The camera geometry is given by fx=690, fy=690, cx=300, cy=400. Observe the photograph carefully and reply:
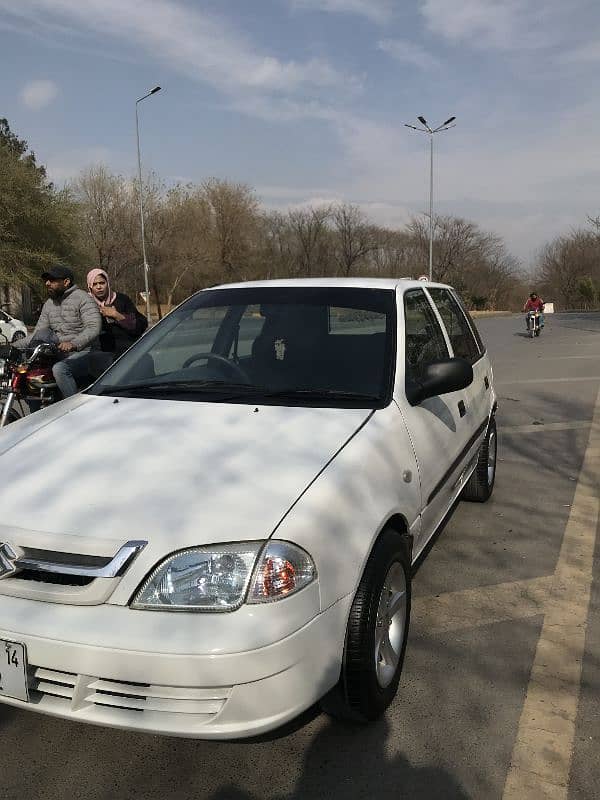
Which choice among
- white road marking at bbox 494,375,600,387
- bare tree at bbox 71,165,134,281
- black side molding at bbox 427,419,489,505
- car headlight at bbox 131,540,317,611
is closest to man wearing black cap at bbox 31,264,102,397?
black side molding at bbox 427,419,489,505

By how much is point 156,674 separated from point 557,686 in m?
1.77

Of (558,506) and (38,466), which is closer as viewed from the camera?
(38,466)

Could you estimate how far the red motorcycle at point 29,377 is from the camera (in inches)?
219

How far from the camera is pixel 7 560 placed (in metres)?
2.20

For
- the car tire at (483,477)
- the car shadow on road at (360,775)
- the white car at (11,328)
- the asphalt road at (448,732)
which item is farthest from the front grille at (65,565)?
the white car at (11,328)

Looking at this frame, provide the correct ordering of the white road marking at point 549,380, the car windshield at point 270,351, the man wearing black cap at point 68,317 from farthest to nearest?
the white road marking at point 549,380 → the man wearing black cap at point 68,317 → the car windshield at point 270,351

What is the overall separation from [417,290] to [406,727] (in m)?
2.40

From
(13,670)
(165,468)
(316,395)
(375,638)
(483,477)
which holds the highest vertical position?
(316,395)

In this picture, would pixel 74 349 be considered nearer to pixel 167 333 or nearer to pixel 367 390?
pixel 167 333

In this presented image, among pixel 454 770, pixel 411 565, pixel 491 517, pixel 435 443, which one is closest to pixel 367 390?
pixel 435 443

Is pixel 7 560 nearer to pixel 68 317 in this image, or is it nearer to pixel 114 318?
pixel 68 317

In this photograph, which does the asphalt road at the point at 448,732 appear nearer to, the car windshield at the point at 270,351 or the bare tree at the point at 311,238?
the car windshield at the point at 270,351

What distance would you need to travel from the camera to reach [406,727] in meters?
2.62


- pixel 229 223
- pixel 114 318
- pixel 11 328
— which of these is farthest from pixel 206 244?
pixel 114 318
